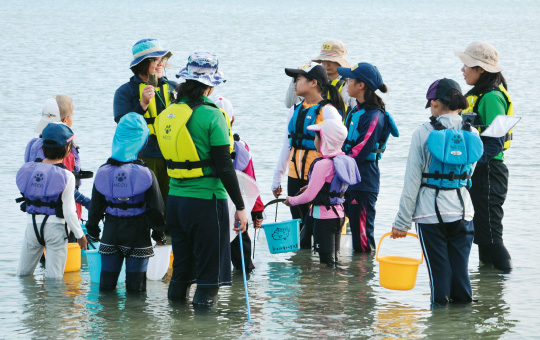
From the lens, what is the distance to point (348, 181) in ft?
29.1

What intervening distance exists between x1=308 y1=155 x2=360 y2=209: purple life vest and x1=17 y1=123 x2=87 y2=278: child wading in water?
87.9 inches

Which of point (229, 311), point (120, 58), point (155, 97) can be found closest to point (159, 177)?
point (155, 97)

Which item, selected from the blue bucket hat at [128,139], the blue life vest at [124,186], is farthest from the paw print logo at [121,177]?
the blue bucket hat at [128,139]

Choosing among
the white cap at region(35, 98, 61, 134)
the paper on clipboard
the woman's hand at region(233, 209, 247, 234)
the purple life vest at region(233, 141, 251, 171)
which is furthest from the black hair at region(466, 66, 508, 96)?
the white cap at region(35, 98, 61, 134)

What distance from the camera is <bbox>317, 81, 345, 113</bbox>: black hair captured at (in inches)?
377

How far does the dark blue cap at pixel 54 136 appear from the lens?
820cm

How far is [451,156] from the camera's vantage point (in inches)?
286

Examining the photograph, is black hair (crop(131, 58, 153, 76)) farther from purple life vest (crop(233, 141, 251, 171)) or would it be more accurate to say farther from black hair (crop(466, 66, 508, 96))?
black hair (crop(466, 66, 508, 96))

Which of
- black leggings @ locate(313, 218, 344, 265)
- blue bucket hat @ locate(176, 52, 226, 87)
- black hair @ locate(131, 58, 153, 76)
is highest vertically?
black hair @ locate(131, 58, 153, 76)

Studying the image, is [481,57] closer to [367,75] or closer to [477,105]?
[477,105]

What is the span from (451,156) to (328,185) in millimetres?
1912

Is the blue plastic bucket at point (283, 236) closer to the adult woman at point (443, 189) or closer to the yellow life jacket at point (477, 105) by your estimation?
the adult woman at point (443, 189)

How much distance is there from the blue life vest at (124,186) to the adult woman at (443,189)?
6.78 ft

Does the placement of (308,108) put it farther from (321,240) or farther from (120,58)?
(120,58)
